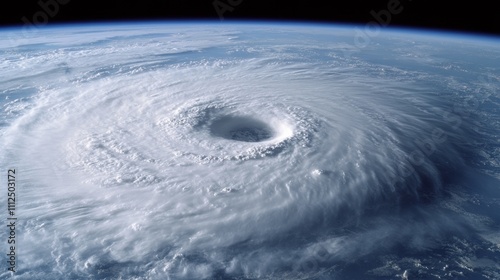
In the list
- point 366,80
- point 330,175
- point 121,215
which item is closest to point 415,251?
point 330,175

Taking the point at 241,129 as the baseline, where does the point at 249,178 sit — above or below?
below

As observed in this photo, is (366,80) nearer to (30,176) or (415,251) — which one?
(415,251)

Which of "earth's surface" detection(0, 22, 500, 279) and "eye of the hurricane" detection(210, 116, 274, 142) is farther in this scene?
"eye of the hurricane" detection(210, 116, 274, 142)

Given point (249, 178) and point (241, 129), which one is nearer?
point (249, 178)

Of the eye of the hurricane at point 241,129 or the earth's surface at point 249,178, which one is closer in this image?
the earth's surface at point 249,178
